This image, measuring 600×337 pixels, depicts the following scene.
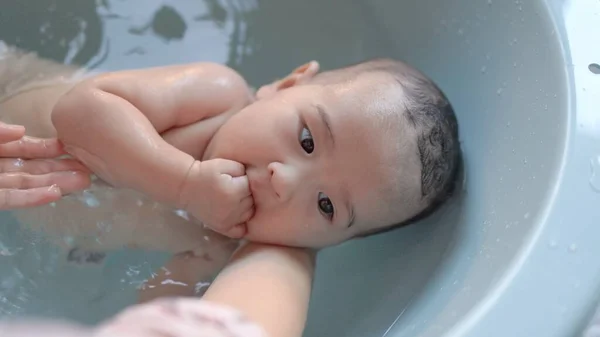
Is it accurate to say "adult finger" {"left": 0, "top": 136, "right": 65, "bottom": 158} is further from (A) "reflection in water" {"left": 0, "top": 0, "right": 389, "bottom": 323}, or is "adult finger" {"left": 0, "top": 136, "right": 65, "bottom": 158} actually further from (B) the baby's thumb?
(A) "reflection in water" {"left": 0, "top": 0, "right": 389, "bottom": 323}

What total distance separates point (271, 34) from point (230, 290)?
778 mm

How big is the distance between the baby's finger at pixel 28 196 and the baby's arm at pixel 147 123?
71 millimetres

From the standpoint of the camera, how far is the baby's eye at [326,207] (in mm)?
948

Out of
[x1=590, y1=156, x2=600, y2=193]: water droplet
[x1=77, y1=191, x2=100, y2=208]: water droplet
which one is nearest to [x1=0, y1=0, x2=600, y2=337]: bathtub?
[x1=590, y1=156, x2=600, y2=193]: water droplet

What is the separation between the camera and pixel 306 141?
94cm

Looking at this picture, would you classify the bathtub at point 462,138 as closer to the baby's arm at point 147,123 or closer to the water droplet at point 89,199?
the water droplet at point 89,199

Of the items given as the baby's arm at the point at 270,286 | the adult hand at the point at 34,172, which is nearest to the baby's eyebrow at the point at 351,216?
the baby's arm at the point at 270,286

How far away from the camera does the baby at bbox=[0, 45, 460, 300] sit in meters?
0.91

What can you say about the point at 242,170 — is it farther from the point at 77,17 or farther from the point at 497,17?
the point at 77,17

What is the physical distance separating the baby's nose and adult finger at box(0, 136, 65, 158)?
0.35m

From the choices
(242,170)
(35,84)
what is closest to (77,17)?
(35,84)

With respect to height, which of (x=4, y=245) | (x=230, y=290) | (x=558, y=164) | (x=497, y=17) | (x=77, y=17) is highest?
(x=497, y=17)

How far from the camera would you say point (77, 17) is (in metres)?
1.37

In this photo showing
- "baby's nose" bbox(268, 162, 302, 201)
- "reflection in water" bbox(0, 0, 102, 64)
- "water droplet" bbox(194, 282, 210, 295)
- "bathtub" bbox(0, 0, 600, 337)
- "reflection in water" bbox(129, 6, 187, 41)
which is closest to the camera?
"bathtub" bbox(0, 0, 600, 337)
